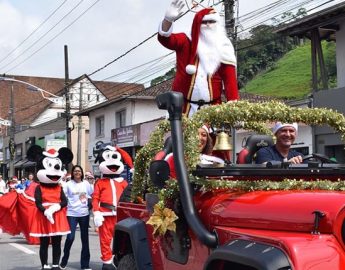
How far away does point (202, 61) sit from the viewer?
5.59m

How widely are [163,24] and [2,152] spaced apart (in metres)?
58.0

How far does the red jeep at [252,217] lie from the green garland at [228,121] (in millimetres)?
76

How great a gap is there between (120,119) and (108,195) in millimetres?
24665

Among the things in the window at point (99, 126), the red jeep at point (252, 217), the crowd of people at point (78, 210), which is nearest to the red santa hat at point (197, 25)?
the red jeep at point (252, 217)

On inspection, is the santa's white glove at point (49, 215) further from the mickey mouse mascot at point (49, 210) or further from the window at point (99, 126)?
the window at point (99, 126)

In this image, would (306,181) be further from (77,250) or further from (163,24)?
(77,250)

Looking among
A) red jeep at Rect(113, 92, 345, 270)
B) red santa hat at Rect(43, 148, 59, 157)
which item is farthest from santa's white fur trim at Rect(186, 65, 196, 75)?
red santa hat at Rect(43, 148, 59, 157)

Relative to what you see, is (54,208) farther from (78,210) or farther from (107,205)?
(78,210)

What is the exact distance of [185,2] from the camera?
5238 millimetres

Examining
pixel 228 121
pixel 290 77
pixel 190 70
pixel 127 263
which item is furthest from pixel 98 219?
pixel 290 77

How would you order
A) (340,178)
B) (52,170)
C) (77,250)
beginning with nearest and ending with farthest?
(340,178), (52,170), (77,250)

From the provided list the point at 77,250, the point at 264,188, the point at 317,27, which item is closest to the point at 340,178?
the point at 264,188

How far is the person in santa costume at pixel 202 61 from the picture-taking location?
552cm

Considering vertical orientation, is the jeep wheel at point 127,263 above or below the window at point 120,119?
below
